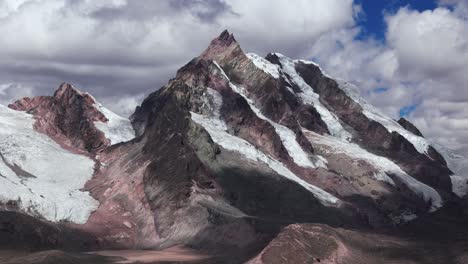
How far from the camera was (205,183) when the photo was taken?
4766 inches

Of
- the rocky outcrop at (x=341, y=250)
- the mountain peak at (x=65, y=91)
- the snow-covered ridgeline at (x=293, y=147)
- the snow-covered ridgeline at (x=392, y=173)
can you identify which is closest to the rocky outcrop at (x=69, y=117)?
the mountain peak at (x=65, y=91)

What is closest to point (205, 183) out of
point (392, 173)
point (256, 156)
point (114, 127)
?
point (256, 156)

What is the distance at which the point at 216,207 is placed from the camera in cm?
11225

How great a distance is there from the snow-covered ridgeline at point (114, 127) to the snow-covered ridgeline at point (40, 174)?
18.3m

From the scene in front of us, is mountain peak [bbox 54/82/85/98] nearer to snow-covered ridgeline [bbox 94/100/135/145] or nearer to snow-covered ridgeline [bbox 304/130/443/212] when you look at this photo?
snow-covered ridgeline [bbox 94/100/135/145]

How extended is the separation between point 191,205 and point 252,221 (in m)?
12.5

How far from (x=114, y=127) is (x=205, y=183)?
63519mm

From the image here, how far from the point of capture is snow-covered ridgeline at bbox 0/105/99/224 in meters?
107

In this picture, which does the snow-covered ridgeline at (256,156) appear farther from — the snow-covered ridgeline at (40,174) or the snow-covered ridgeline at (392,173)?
the snow-covered ridgeline at (392,173)

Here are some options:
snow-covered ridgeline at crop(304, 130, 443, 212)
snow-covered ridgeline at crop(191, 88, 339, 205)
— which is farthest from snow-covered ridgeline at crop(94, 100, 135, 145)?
snow-covered ridgeline at crop(304, 130, 443, 212)

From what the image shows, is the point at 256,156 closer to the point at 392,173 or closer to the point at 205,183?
the point at 205,183

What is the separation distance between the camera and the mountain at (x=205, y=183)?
99188 mm

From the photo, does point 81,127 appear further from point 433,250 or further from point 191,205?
point 433,250

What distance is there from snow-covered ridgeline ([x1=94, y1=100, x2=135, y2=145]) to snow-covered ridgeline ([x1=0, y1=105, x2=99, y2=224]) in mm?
18296
